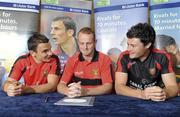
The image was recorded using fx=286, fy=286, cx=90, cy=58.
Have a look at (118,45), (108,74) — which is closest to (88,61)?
(108,74)

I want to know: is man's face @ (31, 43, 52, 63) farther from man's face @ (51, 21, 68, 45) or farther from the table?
the table

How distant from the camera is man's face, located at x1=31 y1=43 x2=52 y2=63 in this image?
6.70 feet

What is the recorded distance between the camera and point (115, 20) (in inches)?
98.3

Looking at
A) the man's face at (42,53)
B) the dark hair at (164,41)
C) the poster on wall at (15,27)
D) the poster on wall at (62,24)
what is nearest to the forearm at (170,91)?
the dark hair at (164,41)

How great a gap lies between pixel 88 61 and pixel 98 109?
0.75 m

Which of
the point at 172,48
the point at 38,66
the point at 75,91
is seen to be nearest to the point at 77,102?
the point at 75,91

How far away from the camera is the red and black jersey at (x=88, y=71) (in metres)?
2.01

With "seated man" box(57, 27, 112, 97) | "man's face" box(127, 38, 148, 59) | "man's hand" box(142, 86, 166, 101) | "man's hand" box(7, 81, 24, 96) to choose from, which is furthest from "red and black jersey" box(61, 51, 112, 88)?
"man's hand" box(142, 86, 166, 101)

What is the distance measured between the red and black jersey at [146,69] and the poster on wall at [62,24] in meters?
0.72

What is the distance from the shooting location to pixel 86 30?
2.00m

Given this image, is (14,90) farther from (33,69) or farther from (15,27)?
(15,27)

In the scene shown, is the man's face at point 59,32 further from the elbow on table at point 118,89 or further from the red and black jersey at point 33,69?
the elbow on table at point 118,89

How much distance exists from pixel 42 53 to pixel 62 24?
1.74 ft

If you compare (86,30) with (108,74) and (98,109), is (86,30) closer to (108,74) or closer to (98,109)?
(108,74)
